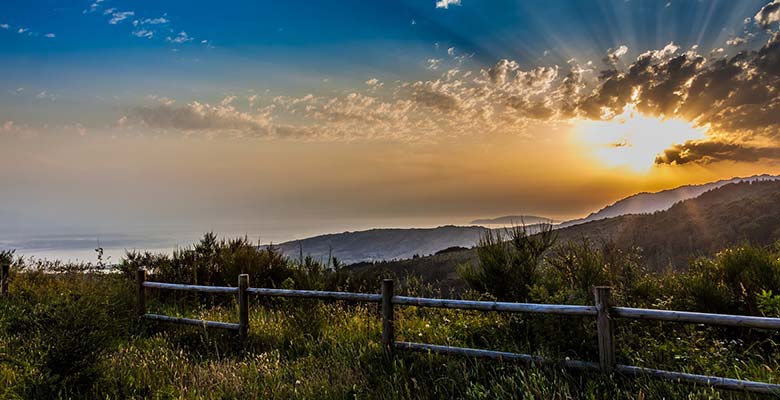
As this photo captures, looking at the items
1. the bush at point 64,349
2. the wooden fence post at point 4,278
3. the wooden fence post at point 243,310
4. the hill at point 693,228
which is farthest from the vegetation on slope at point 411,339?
the hill at point 693,228

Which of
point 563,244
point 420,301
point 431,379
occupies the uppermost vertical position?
point 563,244

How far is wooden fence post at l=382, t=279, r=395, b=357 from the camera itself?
24.9 feet

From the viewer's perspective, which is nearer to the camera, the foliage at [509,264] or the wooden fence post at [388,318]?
the wooden fence post at [388,318]

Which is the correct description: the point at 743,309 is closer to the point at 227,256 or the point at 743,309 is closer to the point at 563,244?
the point at 563,244

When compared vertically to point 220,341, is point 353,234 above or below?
above

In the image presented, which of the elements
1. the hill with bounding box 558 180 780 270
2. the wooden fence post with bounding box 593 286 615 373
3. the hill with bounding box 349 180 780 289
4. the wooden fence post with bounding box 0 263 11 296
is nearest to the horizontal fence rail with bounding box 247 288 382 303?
the wooden fence post with bounding box 593 286 615 373

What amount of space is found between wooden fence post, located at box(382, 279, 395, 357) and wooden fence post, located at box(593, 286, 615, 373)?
9.03 feet

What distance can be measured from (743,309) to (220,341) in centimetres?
815

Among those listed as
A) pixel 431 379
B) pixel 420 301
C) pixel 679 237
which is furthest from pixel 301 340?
pixel 679 237

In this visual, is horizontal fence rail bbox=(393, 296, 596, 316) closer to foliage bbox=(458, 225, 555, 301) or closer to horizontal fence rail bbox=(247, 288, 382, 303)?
horizontal fence rail bbox=(247, 288, 382, 303)

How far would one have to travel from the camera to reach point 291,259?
14.4 meters

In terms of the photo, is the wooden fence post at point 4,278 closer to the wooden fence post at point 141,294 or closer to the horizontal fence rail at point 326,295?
the wooden fence post at point 141,294

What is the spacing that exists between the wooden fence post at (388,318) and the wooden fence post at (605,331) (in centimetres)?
275

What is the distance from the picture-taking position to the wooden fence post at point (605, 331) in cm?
592
